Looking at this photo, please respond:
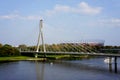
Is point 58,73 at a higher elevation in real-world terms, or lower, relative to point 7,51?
lower

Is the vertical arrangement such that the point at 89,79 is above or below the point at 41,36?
below

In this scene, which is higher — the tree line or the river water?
the tree line

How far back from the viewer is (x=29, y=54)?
77.2 meters

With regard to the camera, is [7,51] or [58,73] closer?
[58,73]

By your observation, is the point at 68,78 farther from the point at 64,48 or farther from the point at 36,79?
the point at 64,48

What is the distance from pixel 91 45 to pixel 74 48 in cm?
1022

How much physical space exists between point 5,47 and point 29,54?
7.15 m

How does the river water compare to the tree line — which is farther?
the tree line

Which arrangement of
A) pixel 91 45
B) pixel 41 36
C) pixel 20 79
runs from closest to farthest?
pixel 20 79 → pixel 41 36 → pixel 91 45

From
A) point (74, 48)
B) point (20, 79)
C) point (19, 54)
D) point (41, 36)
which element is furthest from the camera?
point (74, 48)

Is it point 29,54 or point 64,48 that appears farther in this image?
point 64,48

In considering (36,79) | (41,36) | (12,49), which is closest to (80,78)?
(36,79)

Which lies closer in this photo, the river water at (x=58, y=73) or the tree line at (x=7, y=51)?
the river water at (x=58, y=73)

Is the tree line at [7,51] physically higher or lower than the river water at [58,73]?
higher
